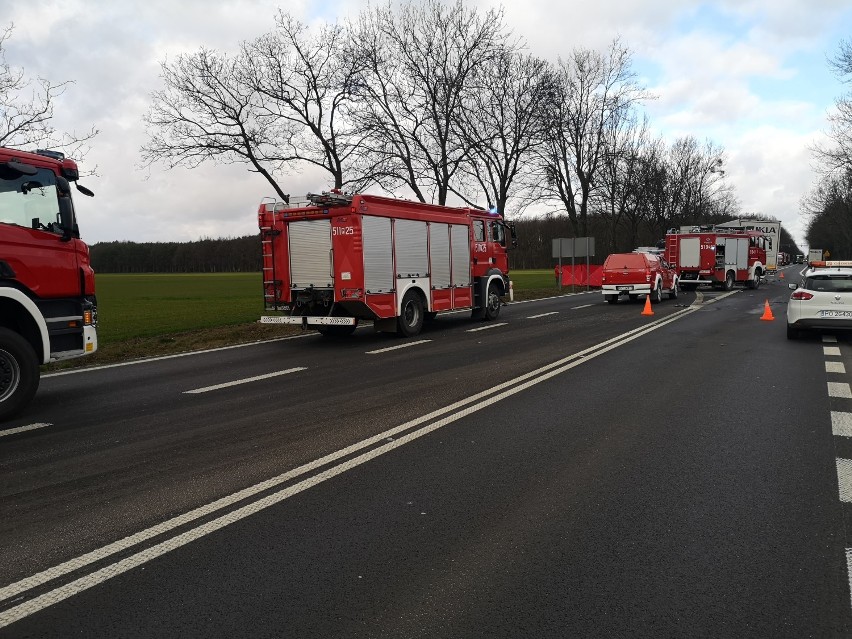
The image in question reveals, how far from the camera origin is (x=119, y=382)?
9.59m

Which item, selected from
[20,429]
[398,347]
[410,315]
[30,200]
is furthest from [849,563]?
[410,315]

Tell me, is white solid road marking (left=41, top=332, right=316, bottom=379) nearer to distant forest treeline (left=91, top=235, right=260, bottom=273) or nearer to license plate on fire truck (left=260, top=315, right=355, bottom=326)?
license plate on fire truck (left=260, top=315, right=355, bottom=326)

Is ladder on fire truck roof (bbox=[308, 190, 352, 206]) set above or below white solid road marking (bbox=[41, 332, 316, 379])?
above

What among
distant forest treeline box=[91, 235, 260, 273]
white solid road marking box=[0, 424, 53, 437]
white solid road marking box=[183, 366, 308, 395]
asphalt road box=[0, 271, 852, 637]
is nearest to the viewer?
asphalt road box=[0, 271, 852, 637]

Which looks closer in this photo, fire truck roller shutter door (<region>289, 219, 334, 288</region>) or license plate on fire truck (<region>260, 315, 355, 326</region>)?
license plate on fire truck (<region>260, 315, 355, 326</region>)

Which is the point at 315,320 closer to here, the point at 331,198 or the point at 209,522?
the point at 331,198

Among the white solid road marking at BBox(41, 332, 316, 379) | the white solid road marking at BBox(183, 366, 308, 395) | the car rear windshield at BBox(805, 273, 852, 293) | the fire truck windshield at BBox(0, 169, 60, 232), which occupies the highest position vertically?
the fire truck windshield at BBox(0, 169, 60, 232)

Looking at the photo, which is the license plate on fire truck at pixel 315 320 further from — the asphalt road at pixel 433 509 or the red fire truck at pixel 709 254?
the red fire truck at pixel 709 254

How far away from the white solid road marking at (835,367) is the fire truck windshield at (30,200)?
1053 centimetres

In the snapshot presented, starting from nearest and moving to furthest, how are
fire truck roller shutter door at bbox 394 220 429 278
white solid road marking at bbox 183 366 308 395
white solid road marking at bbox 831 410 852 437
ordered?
1. white solid road marking at bbox 831 410 852 437
2. white solid road marking at bbox 183 366 308 395
3. fire truck roller shutter door at bbox 394 220 429 278

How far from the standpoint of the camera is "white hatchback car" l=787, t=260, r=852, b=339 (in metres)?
12.4

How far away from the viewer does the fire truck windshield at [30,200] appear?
287 inches

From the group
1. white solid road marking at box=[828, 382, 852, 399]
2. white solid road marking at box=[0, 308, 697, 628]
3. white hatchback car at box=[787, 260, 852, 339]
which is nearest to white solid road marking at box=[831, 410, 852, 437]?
white solid road marking at box=[828, 382, 852, 399]

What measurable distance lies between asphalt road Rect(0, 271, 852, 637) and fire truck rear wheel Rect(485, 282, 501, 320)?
932cm
